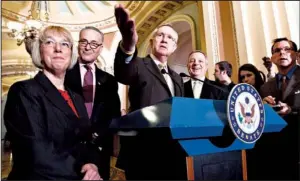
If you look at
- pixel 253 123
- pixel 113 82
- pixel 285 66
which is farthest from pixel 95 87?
pixel 285 66

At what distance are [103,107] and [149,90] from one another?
0.58 feet

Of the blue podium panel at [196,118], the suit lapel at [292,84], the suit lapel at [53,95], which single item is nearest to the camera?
the blue podium panel at [196,118]

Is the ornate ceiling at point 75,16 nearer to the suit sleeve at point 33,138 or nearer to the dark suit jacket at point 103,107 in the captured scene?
the dark suit jacket at point 103,107

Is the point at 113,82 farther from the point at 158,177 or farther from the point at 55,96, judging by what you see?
the point at 158,177

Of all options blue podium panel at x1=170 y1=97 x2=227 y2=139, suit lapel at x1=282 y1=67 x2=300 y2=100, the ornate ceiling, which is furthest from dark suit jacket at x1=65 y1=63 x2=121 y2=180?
the ornate ceiling

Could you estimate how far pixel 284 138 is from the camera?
122 centimetres

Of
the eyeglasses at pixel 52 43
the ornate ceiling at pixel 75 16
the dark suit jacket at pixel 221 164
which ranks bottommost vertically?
the dark suit jacket at pixel 221 164

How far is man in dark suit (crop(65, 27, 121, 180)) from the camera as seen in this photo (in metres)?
0.89

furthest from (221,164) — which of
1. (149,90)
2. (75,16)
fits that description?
(75,16)

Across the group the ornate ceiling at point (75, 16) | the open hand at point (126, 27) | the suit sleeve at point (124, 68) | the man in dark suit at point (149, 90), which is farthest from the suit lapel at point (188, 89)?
the ornate ceiling at point (75, 16)

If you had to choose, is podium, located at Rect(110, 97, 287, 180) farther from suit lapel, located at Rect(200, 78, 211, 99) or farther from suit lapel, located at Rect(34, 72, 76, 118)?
suit lapel, located at Rect(200, 78, 211, 99)

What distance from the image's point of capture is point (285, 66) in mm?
1335

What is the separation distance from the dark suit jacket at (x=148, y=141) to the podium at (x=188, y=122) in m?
0.03

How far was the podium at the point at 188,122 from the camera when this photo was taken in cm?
66
